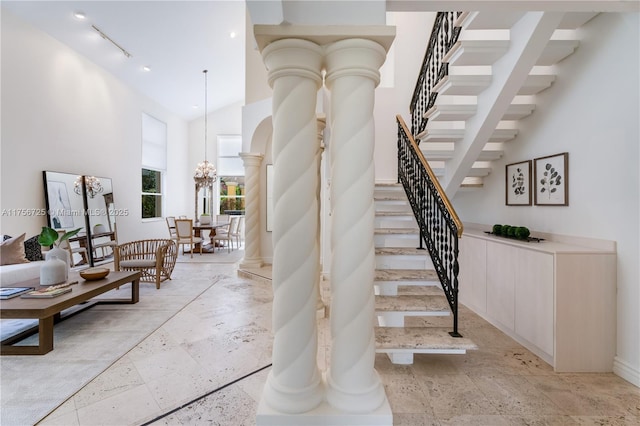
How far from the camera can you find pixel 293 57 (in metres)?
1.60

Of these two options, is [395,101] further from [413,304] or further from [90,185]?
[90,185]

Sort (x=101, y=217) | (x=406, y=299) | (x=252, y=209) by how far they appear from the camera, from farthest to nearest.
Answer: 1. (x=101, y=217)
2. (x=252, y=209)
3. (x=406, y=299)

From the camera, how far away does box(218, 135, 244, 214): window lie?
9992mm

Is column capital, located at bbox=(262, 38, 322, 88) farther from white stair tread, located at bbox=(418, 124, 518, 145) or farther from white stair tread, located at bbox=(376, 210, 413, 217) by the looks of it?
white stair tread, located at bbox=(376, 210, 413, 217)

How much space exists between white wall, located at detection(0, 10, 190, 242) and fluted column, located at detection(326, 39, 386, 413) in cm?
535

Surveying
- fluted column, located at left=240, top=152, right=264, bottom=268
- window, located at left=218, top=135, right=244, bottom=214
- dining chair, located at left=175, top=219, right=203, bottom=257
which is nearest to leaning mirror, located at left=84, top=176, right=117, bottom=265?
dining chair, located at left=175, top=219, right=203, bottom=257

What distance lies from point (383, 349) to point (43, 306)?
2.90m

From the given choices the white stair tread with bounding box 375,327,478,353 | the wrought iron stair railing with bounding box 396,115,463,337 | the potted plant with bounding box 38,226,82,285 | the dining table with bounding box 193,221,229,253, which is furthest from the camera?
the dining table with bounding box 193,221,229,253

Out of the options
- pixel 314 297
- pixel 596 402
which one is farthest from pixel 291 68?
pixel 596 402

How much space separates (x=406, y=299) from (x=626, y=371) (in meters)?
1.64

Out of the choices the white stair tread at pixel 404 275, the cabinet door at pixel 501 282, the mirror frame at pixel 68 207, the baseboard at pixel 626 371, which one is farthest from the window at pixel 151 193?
the baseboard at pixel 626 371

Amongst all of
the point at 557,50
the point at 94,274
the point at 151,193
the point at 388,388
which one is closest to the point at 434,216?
the point at 388,388

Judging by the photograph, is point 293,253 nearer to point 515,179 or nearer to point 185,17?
point 515,179

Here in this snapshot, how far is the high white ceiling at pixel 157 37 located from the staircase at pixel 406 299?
16.3 ft
